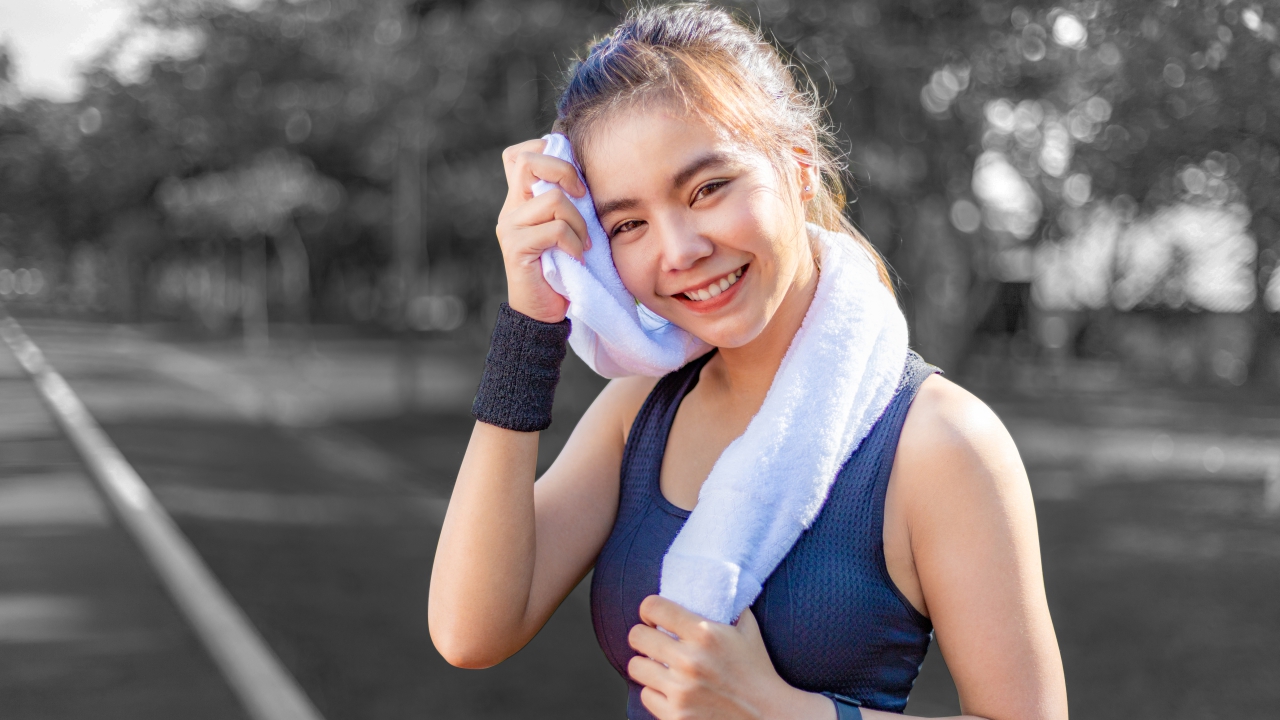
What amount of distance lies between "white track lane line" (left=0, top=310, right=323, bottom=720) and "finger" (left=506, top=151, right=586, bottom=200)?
8.50 feet

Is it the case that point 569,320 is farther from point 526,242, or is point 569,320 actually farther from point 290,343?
point 290,343

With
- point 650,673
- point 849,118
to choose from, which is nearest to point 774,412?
point 650,673

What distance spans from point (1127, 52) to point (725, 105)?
221cm

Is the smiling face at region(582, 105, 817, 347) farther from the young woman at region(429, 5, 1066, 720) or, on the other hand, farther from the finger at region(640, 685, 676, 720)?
the finger at region(640, 685, 676, 720)

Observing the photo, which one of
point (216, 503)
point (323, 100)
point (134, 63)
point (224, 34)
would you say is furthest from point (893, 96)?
point (323, 100)

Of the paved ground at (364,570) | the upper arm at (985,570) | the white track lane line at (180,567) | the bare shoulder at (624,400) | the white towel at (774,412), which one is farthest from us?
the paved ground at (364,570)

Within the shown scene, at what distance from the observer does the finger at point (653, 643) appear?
1.26 metres

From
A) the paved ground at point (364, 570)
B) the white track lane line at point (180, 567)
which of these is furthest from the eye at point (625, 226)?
the paved ground at point (364, 570)

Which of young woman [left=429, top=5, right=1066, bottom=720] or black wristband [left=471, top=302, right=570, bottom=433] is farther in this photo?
black wristband [left=471, top=302, right=570, bottom=433]

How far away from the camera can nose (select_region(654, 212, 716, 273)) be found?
4.29 ft

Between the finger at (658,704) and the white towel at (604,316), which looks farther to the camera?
the white towel at (604,316)

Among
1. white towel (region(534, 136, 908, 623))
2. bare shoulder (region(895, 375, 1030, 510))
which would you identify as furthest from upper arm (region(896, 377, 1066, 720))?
white towel (region(534, 136, 908, 623))

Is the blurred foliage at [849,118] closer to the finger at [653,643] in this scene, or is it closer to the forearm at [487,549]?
the forearm at [487,549]

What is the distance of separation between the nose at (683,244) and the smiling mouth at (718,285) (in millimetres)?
41
